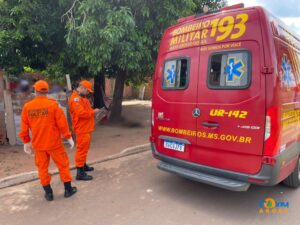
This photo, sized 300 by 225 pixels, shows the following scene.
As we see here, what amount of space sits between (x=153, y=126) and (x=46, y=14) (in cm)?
462

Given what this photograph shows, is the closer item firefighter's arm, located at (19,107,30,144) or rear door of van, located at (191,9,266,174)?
rear door of van, located at (191,9,266,174)

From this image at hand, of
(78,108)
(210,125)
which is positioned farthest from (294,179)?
(78,108)

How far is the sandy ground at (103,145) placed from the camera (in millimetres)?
5170

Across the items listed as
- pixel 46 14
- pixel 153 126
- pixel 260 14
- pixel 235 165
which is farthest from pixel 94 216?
pixel 46 14

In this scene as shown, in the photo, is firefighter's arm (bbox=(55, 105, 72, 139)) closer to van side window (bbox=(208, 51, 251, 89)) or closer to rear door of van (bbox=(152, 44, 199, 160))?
rear door of van (bbox=(152, 44, 199, 160))

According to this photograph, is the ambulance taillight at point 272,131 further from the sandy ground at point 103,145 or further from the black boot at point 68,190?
the sandy ground at point 103,145

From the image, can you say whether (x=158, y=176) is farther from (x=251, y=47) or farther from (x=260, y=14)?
(x=260, y=14)

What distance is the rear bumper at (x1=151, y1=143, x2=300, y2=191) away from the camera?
3014mm

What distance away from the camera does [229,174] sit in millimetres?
3242

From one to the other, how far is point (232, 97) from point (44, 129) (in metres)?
2.50

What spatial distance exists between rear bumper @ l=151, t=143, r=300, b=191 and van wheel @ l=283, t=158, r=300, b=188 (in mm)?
372

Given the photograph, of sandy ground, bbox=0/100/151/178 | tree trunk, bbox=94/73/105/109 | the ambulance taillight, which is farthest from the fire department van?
tree trunk, bbox=94/73/105/109

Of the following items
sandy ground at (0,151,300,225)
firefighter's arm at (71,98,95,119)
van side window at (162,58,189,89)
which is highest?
van side window at (162,58,189,89)

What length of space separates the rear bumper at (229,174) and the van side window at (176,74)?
1.08 meters
